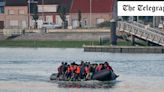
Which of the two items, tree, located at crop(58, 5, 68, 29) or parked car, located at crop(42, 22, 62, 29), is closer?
parked car, located at crop(42, 22, 62, 29)

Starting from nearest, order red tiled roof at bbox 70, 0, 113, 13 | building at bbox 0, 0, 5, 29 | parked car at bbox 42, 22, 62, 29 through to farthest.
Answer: parked car at bbox 42, 22, 62, 29, red tiled roof at bbox 70, 0, 113, 13, building at bbox 0, 0, 5, 29

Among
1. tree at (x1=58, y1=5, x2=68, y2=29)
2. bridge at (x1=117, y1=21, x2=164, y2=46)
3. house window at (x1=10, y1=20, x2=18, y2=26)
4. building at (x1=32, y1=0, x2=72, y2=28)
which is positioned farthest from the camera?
house window at (x1=10, y1=20, x2=18, y2=26)

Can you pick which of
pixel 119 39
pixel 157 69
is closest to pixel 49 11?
pixel 119 39

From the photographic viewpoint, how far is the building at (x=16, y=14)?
576 ft

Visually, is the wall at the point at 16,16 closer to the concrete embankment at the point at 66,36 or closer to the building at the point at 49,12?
the building at the point at 49,12

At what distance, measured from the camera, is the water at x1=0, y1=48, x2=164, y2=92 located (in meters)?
71.1

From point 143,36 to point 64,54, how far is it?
→ 9.64m

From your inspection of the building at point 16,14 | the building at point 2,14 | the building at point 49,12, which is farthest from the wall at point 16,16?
the building at point 49,12

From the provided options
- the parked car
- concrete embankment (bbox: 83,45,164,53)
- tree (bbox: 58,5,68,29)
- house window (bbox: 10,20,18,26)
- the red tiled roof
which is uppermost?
the red tiled roof

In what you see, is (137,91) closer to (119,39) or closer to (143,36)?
(143,36)

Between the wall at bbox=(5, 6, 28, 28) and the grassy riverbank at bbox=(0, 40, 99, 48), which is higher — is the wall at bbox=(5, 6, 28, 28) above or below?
above

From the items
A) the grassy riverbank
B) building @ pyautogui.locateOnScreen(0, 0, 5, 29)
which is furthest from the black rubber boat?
building @ pyautogui.locateOnScreen(0, 0, 5, 29)

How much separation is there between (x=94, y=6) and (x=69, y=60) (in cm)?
6617

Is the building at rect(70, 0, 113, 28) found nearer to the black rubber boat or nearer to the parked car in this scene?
the parked car
